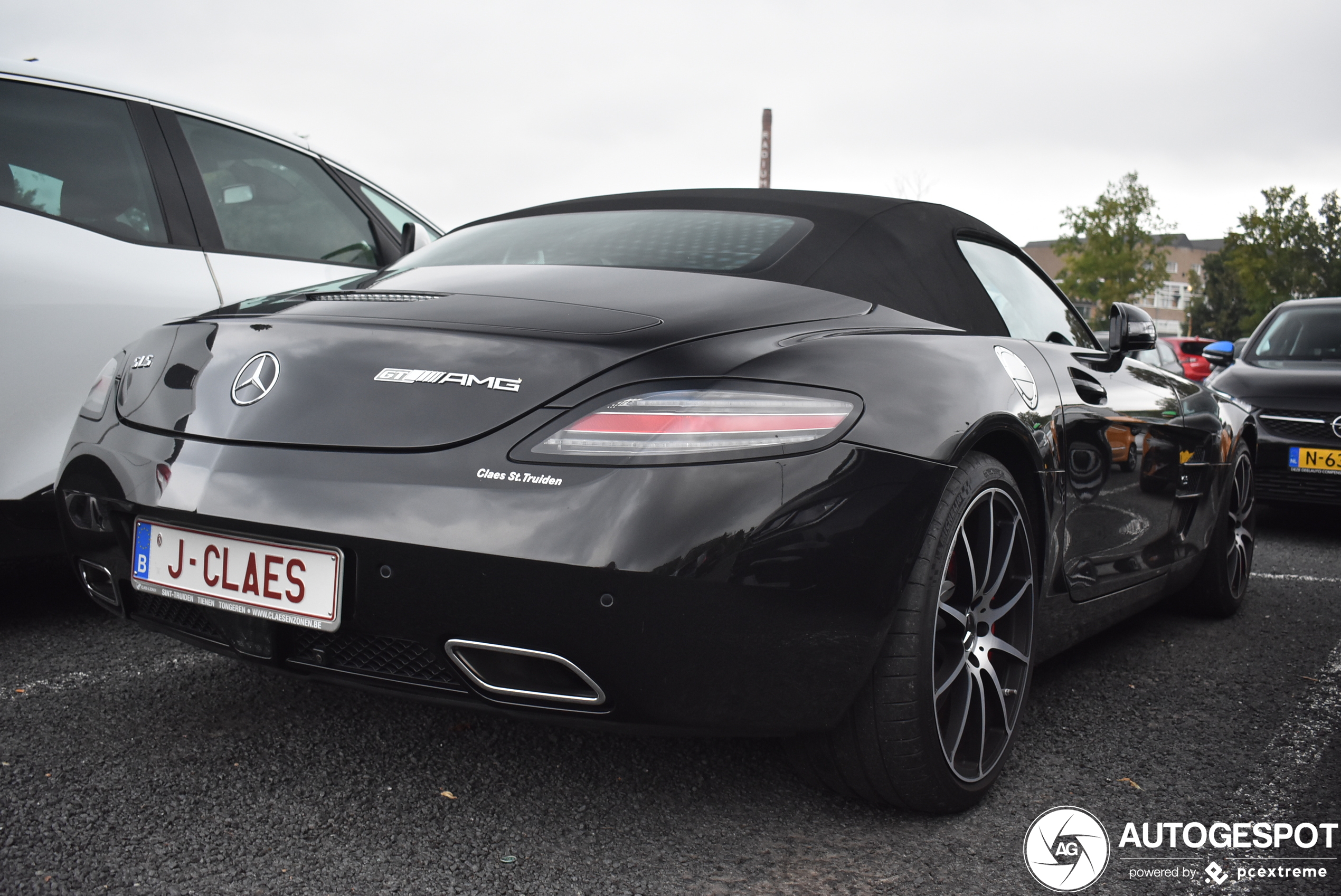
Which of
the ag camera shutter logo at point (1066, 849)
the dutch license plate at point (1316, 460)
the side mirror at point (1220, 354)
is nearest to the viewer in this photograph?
the ag camera shutter logo at point (1066, 849)

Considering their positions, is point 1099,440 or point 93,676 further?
point 1099,440

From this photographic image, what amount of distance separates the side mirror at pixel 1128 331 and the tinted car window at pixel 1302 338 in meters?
4.44

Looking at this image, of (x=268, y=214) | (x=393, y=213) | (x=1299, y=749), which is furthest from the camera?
(x=393, y=213)

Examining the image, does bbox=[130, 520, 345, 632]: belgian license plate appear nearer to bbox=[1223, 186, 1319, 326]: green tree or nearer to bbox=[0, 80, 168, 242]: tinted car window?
bbox=[0, 80, 168, 242]: tinted car window

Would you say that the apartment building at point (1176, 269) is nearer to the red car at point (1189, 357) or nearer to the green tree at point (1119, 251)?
the green tree at point (1119, 251)

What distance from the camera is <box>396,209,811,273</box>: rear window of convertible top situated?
247cm

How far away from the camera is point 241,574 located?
2.00 metres

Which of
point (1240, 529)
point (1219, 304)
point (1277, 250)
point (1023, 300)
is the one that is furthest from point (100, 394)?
point (1219, 304)

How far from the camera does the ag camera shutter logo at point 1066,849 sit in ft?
6.71

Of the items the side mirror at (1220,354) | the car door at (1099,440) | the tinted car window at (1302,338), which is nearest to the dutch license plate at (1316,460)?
the tinted car window at (1302,338)

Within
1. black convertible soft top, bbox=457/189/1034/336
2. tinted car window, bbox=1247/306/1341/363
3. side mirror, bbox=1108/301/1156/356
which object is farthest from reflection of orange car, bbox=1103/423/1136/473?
tinted car window, bbox=1247/306/1341/363

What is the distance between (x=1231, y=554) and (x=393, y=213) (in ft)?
11.7

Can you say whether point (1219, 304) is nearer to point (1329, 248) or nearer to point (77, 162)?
point (1329, 248)

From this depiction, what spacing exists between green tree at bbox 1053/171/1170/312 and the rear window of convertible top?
64490 millimetres
